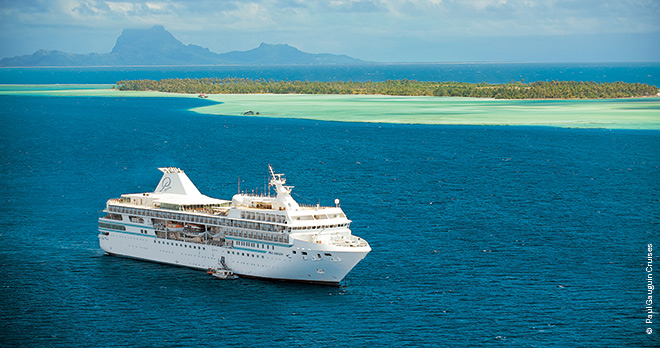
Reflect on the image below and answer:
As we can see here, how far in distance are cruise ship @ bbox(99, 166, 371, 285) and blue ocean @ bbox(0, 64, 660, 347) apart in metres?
1.58

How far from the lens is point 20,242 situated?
267ft

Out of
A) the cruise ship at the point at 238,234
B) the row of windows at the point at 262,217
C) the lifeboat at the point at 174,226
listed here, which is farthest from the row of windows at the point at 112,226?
the row of windows at the point at 262,217

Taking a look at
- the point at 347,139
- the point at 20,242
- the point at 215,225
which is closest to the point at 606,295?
the point at 215,225

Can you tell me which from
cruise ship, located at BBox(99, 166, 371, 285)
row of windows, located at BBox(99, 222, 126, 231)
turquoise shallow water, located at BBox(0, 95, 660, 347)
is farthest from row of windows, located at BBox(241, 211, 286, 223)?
row of windows, located at BBox(99, 222, 126, 231)

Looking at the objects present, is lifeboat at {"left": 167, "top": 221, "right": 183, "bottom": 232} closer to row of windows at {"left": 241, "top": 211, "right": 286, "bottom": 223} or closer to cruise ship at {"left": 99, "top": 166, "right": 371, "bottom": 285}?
cruise ship at {"left": 99, "top": 166, "right": 371, "bottom": 285}

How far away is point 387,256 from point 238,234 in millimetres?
13848

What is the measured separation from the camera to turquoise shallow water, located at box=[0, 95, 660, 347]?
58.8 metres

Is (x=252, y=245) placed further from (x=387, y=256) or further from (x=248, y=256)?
(x=387, y=256)

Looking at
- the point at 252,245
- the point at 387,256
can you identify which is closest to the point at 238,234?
the point at 252,245

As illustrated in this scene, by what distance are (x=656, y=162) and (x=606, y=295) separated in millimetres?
73504

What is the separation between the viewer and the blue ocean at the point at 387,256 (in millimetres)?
58781

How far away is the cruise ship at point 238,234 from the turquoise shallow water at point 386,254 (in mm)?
1690

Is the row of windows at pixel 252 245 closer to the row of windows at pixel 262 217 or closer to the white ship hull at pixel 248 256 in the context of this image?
the white ship hull at pixel 248 256

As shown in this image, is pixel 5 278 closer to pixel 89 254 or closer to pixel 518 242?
pixel 89 254
